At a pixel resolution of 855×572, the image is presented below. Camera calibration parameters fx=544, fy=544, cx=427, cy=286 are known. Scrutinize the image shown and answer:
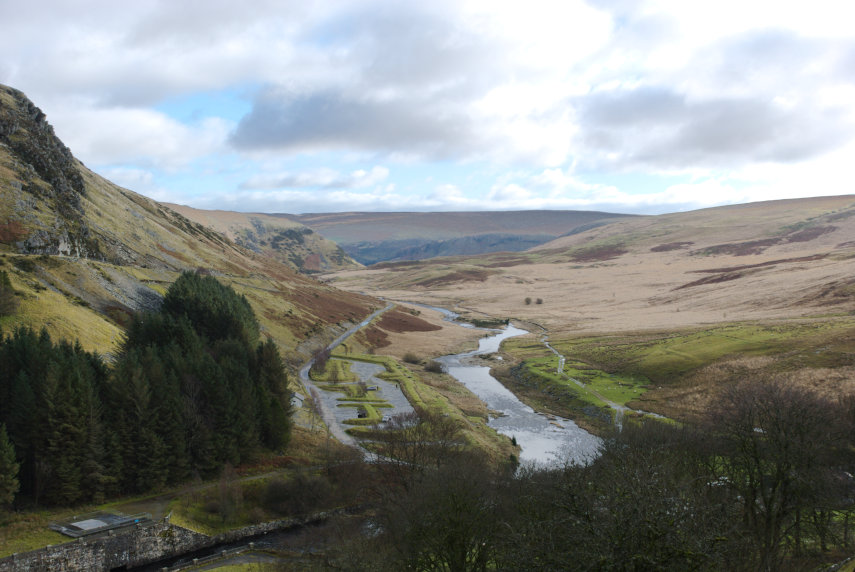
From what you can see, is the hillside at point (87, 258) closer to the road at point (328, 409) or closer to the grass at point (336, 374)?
the road at point (328, 409)

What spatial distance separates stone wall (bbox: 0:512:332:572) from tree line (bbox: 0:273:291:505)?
702 centimetres

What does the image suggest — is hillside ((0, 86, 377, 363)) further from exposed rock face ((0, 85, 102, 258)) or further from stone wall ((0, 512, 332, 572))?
stone wall ((0, 512, 332, 572))

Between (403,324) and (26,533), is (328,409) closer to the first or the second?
(26,533)

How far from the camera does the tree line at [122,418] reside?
150 ft

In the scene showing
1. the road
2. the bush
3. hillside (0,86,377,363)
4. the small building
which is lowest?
the bush

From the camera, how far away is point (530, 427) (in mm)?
78688

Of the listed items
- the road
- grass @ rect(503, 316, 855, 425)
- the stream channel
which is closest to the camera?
the stream channel

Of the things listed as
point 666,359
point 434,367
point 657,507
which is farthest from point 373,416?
point 657,507

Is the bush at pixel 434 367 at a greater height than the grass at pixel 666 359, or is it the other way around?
the grass at pixel 666 359

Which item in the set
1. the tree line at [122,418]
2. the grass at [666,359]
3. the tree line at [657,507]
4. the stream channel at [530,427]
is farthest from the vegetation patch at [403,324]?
the tree line at [657,507]

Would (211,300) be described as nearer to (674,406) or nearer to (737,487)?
(674,406)

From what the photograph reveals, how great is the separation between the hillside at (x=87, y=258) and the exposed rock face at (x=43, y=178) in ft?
0.81

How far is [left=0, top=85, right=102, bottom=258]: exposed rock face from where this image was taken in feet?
315

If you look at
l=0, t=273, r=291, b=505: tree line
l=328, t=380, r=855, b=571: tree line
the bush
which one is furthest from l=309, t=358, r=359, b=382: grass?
l=328, t=380, r=855, b=571: tree line
